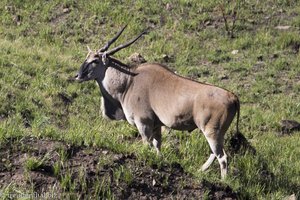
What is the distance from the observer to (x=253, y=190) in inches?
242

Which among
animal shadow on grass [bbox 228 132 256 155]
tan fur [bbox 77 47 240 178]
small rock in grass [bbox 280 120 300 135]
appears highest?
tan fur [bbox 77 47 240 178]

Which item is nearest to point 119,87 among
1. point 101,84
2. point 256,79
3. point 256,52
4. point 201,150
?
point 101,84

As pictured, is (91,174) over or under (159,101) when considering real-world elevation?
over

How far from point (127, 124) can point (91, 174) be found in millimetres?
3784

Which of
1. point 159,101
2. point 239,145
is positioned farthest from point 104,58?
point 239,145

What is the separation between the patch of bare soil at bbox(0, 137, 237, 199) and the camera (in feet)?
16.6

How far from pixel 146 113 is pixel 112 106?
99cm

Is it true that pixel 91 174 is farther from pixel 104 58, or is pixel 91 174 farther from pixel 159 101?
pixel 104 58

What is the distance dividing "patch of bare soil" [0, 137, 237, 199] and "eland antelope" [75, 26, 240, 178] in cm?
107

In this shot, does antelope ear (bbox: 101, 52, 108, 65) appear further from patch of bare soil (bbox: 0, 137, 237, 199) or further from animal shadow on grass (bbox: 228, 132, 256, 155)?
patch of bare soil (bbox: 0, 137, 237, 199)

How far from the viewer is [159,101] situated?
7.55 meters

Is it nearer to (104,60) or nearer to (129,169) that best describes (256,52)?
(104,60)

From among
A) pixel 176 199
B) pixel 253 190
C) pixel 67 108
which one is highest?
pixel 176 199

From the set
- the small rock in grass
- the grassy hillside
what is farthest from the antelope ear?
the small rock in grass
